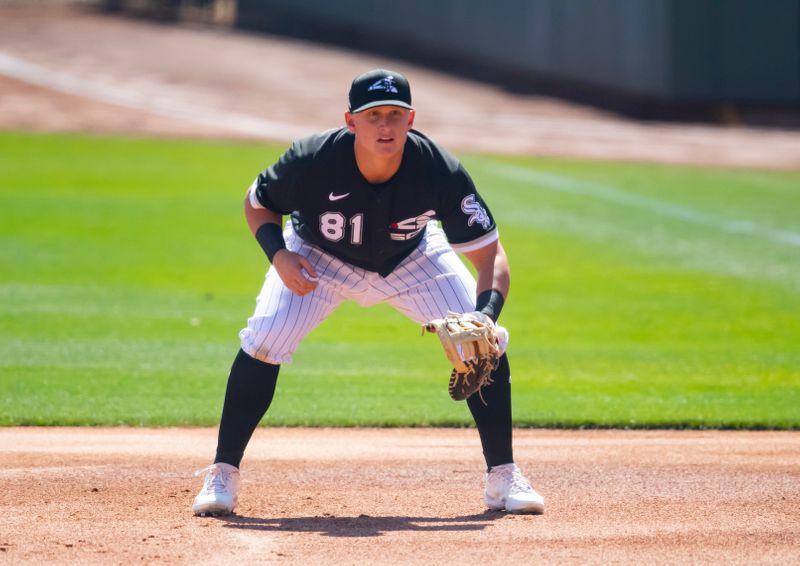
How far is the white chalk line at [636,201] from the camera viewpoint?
13.0 m

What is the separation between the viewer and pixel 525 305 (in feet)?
32.4

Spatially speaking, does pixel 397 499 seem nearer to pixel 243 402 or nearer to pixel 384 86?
pixel 243 402

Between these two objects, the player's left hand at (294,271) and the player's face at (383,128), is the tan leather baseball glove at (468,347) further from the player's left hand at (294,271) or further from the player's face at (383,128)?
the player's face at (383,128)

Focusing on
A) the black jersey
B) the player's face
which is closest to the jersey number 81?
the black jersey

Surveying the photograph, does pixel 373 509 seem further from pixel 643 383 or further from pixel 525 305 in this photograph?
pixel 525 305

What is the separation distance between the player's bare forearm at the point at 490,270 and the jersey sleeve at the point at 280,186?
742 millimetres

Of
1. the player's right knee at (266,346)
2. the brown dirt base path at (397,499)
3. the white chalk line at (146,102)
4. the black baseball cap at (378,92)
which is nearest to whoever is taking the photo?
the brown dirt base path at (397,499)

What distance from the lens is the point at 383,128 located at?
14.5 feet

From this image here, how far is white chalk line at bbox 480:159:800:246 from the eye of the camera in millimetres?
13031

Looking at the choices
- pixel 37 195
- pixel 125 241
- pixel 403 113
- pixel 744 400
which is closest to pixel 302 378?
pixel 744 400

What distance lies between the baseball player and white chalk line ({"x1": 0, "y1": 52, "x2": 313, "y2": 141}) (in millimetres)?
14951

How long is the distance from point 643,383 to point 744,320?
7.08ft

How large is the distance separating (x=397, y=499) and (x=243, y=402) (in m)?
0.80

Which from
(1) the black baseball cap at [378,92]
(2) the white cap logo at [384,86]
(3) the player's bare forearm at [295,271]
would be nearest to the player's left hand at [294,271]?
(3) the player's bare forearm at [295,271]
